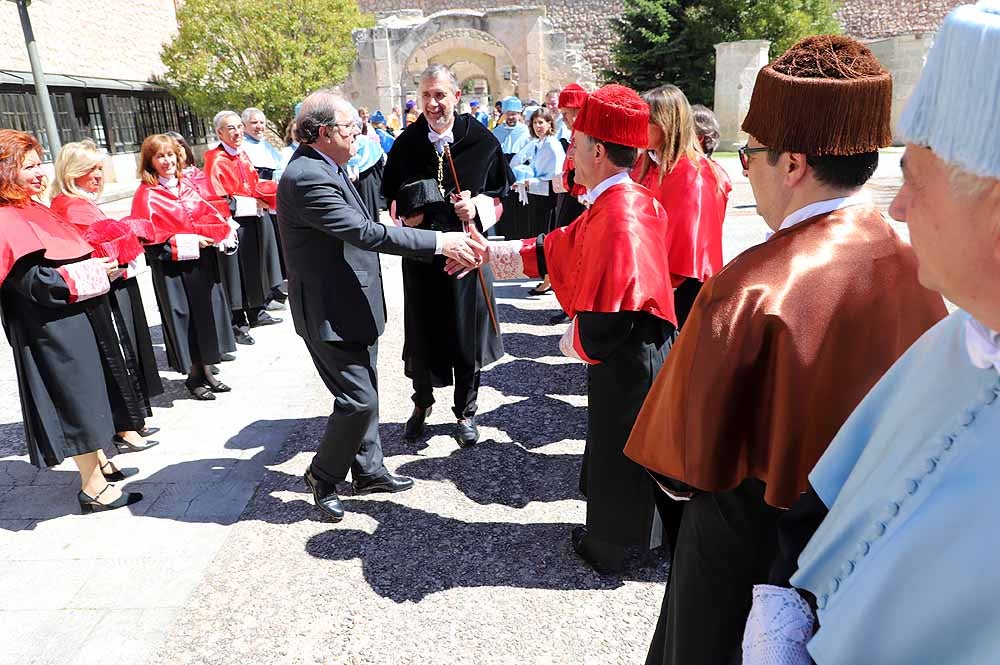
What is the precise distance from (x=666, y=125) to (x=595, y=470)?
191 cm

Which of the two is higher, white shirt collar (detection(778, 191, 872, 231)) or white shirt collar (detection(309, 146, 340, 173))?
white shirt collar (detection(309, 146, 340, 173))

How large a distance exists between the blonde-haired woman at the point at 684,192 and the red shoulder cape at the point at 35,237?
3025 mm

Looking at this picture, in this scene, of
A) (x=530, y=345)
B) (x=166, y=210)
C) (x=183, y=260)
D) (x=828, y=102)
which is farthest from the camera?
(x=530, y=345)

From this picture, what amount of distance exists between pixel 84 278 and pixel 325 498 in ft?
5.35

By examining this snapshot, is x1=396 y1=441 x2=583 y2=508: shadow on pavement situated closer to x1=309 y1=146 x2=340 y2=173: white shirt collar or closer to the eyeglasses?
x1=309 y1=146 x2=340 y2=173: white shirt collar

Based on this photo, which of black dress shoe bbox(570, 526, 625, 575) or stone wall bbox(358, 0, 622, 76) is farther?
stone wall bbox(358, 0, 622, 76)

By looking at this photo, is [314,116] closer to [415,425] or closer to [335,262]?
[335,262]

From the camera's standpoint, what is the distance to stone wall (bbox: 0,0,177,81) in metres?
20.4

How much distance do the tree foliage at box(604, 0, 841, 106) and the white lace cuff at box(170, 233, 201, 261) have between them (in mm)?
22073

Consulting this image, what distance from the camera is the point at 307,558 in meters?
3.33

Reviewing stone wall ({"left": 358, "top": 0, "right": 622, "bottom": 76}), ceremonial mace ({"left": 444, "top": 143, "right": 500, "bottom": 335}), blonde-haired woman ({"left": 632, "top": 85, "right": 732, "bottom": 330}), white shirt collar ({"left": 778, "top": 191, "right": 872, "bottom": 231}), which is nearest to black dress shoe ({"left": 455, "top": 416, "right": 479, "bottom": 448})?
ceremonial mace ({"left": 444, "top": 143, "right": 500, "bottom": 335})

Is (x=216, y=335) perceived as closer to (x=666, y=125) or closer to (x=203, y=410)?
(x=203, y=410)

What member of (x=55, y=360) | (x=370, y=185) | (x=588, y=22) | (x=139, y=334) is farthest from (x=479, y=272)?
(x=588, y=22)

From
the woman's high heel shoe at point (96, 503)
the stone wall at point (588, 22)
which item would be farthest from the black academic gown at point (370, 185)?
the stone wall at point (588, 22)
